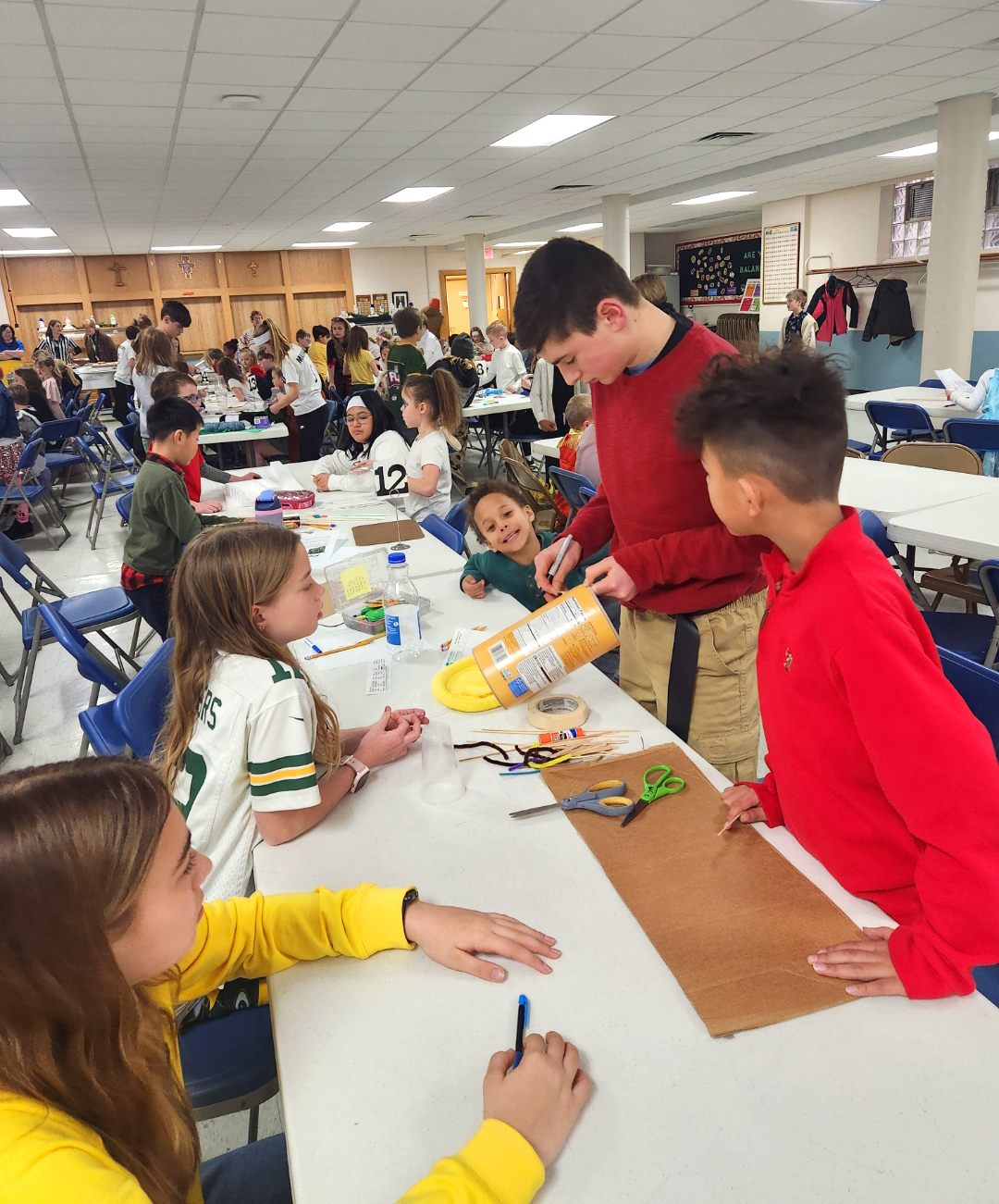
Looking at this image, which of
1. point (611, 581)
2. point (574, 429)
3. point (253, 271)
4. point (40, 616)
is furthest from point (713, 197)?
point (611, 581)

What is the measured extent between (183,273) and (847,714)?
16.9m

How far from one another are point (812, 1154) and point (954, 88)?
22.7 feet

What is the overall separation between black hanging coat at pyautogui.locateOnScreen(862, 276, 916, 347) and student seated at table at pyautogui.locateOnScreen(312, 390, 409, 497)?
26.5 ft

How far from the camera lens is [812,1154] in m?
0.73

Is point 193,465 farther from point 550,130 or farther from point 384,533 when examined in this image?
point 550,130

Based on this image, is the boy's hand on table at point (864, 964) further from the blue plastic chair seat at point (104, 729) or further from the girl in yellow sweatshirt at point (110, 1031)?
the blue plastic chair seat at point (104, 729)

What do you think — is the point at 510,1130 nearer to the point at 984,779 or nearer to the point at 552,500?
the point at 984,779

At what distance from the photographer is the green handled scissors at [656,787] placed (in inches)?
48.6

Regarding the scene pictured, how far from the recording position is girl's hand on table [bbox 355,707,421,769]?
1.43 metres

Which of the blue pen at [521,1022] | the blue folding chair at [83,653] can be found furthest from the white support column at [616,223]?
the blue pen at [521,1022]

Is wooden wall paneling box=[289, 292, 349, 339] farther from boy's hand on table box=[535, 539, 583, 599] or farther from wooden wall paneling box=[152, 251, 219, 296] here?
boy's hand on table box=[535, 539, 583, 599]

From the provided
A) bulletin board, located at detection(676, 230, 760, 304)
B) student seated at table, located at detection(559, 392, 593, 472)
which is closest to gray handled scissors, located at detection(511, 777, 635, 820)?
student seated at table, located at detection(559, 392, 593, 472)

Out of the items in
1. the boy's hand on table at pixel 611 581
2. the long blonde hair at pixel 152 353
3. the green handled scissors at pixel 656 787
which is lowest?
the green handled scissors at pixel 656 787

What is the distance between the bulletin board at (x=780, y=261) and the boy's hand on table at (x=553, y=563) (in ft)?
38.2
